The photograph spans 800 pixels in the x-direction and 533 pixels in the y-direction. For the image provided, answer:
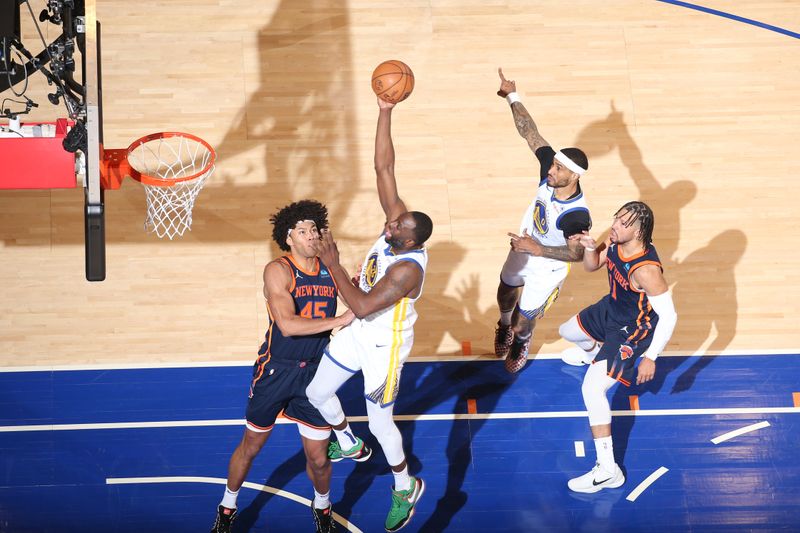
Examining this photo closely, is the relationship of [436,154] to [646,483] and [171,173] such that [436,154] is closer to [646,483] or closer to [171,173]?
[171,173]

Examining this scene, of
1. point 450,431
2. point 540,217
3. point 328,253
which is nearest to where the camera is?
point 328,253

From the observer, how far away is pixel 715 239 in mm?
9469

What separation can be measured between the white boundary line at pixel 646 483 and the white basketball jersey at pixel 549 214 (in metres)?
1.86

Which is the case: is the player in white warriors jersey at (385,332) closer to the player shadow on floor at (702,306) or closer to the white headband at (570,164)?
the white headband at (570,164)

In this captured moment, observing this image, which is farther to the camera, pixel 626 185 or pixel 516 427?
pixel 626 185

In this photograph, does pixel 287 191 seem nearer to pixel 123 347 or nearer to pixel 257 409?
pixel 123 347

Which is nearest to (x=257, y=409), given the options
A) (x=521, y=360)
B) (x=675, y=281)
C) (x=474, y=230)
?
(x=521, y=360)

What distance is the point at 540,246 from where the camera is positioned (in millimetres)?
7574

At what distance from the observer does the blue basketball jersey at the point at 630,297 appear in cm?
726

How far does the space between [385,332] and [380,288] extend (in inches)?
15.1

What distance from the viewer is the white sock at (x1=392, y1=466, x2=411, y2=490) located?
7.18 metres

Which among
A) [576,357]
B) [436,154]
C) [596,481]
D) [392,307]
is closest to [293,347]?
[392,307]

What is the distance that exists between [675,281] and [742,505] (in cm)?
225

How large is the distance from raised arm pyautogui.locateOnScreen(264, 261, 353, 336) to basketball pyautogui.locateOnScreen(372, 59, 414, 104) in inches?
64.7
